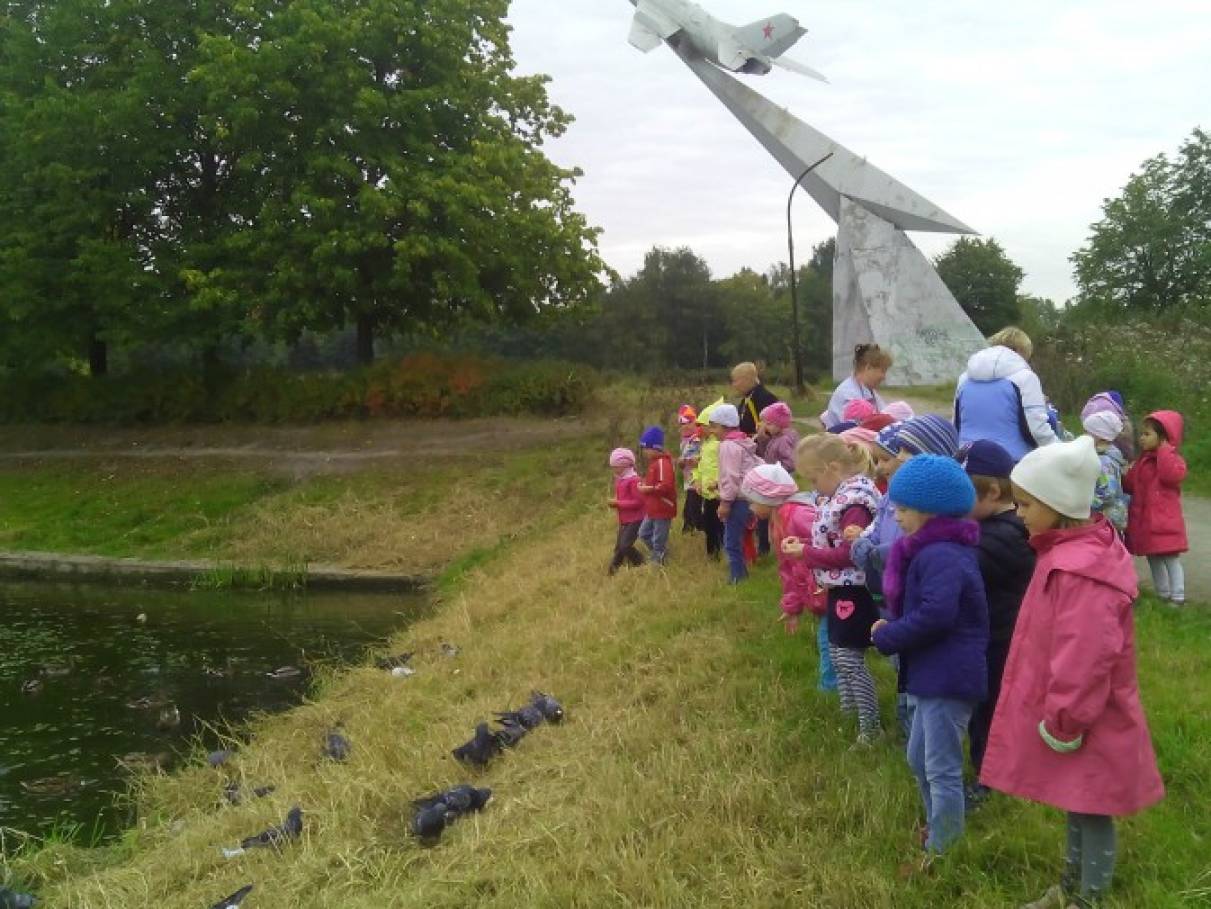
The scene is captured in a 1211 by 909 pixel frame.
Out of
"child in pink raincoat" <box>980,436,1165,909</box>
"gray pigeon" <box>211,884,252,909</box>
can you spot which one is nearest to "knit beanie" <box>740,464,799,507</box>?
"child in pink raincoat" <box>980,436,1165,909</box>

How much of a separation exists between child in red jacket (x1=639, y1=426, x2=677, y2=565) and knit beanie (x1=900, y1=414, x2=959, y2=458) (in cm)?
483

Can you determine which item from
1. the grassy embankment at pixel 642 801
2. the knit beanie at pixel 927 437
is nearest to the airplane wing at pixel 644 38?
the grassy embankment at pixel 642 801

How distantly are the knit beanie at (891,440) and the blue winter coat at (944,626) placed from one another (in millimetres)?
966

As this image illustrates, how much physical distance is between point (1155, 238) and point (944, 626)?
1585 inches

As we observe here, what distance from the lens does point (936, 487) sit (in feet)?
12.2

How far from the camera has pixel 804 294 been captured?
45.3 m

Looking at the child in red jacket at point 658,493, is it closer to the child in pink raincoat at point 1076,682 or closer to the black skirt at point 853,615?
the black skirt at point 853,615

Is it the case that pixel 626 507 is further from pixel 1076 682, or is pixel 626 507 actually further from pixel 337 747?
pixel 1076 682

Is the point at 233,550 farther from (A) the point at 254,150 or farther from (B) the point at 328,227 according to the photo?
(A) the point at 254,150

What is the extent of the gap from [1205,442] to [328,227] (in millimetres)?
15054

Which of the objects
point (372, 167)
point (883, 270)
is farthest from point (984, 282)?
point (883, 270)

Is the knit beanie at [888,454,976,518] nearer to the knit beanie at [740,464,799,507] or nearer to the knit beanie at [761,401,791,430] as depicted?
the knit beanie at [740,464,799,507]

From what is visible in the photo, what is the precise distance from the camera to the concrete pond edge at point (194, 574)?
15219mm

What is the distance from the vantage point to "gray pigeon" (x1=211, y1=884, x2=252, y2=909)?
464cm
